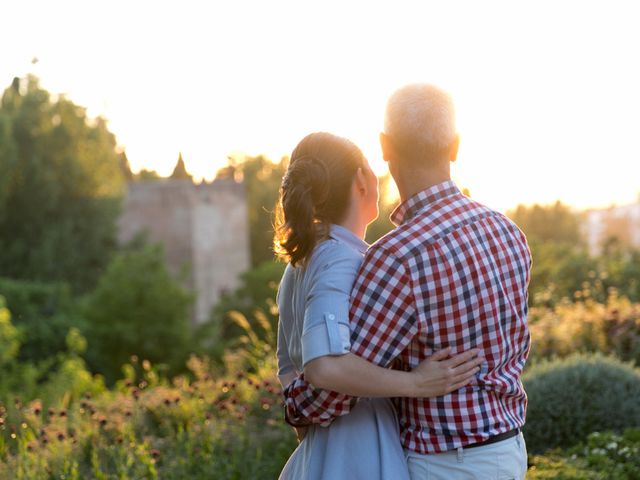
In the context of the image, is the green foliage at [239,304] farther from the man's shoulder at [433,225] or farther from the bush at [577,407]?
the man's shoulder at [433,225]

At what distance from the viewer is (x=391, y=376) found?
2529 mm

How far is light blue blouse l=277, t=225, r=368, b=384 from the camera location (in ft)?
8.20

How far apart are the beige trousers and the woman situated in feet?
0.16

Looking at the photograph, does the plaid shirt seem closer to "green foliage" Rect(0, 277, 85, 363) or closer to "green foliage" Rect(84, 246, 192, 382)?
"green foliage" Rect(0, 277, 85, 363)

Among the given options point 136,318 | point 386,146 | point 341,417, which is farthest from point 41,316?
point 386,146

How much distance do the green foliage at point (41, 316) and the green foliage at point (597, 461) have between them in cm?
2086

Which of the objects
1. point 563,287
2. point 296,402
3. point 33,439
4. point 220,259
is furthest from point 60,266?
point 296,402

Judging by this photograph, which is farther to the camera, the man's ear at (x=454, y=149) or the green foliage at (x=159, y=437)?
the green foliage at (x=159, y=437)

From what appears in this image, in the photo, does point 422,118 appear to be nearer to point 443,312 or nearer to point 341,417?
point 443,312

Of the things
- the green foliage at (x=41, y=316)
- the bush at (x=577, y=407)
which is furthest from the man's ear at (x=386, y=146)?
the green foliage at (x=41, y=316)

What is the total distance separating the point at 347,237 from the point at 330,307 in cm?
26

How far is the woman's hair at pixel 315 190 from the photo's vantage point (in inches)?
105

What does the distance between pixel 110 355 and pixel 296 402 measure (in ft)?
80.7

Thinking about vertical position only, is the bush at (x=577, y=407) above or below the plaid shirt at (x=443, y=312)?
below
